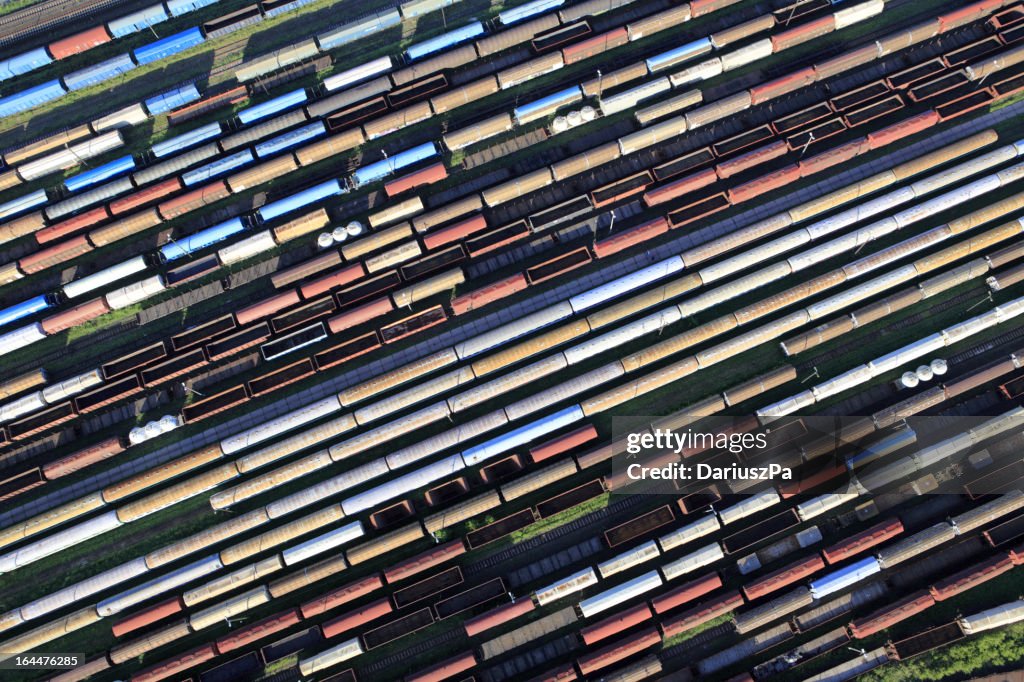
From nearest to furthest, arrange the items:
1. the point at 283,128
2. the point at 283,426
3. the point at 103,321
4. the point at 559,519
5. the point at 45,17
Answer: the point at 559,519
the point at 283,426
the point at 103,321
the point at 283,128
the point at 45,17

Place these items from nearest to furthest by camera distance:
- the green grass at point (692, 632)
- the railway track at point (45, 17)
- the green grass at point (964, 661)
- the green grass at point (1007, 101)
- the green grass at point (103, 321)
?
the green grass at point (964, 661)
the green grass at point (692, 632)
the green grass at point (103, 321)
the green grass at point (1007, 101)
the railway track at point (45, 17)

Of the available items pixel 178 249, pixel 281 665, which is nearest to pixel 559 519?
pixel 281 665

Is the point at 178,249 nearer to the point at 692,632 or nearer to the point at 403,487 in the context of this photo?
the point at 403,487

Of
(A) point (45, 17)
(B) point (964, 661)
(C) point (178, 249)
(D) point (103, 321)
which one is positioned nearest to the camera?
(B) point (964, 661)

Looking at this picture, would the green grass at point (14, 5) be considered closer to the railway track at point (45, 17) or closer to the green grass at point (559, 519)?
the railway track at point (45, 17)

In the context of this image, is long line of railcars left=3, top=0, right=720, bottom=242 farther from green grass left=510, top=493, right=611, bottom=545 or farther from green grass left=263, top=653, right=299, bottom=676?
green grass left=263, top=653, right=299, bottom=676

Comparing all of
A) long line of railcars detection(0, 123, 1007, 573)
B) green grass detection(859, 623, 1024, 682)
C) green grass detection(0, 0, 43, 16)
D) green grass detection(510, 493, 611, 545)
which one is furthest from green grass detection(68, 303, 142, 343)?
green grass detection(859, 623, 1024, 682)

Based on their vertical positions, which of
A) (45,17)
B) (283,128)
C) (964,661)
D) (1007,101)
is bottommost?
(964,661)

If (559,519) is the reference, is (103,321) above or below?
above

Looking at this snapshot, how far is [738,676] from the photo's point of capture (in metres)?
73.1

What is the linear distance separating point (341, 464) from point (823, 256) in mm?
70452

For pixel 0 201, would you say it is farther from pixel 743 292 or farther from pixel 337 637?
pixel 743 292

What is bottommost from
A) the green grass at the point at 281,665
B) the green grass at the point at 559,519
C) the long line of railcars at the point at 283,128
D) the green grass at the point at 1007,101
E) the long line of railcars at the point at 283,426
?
the green grass at the point at 281,665

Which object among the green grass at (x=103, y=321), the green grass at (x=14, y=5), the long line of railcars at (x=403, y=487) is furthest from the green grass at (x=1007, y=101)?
the green grass at (x=14, y=5)
